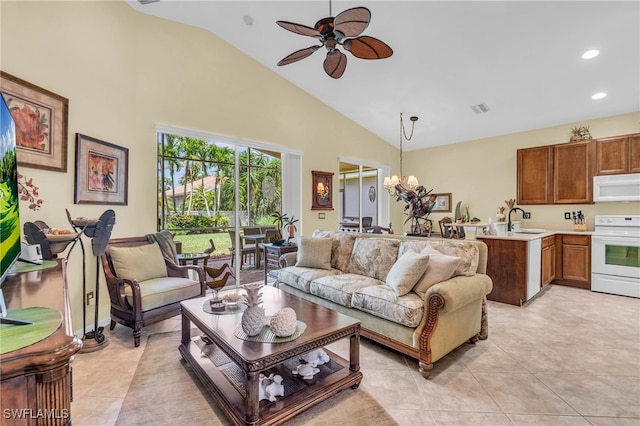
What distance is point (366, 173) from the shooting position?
718 centimetres

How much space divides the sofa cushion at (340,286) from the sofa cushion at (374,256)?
0.11 m

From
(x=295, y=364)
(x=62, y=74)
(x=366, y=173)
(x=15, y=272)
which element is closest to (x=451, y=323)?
(x=295, y=364)

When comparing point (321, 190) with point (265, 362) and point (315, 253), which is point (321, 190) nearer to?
point (315, 253)

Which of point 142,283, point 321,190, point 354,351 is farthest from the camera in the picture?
point 321,190

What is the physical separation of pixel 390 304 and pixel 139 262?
2.74m

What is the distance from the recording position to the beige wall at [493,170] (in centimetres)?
490

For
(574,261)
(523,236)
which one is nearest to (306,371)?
(523,236)

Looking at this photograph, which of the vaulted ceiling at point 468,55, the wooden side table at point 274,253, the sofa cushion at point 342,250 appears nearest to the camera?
the vaulted ceiling at point 468,55

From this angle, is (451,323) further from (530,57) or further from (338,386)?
(530,57)

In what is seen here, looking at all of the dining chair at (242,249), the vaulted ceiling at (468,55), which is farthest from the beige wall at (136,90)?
the dining chair at (242,249)

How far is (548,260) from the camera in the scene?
15.3 ft

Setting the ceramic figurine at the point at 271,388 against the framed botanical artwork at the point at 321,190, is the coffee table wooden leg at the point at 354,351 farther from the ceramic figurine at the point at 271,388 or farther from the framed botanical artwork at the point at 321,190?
the framed botanical artwork at the point at 321,190

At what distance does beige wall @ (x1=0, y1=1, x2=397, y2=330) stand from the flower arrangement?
0.08 metres

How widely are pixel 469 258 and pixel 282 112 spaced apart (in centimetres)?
392
